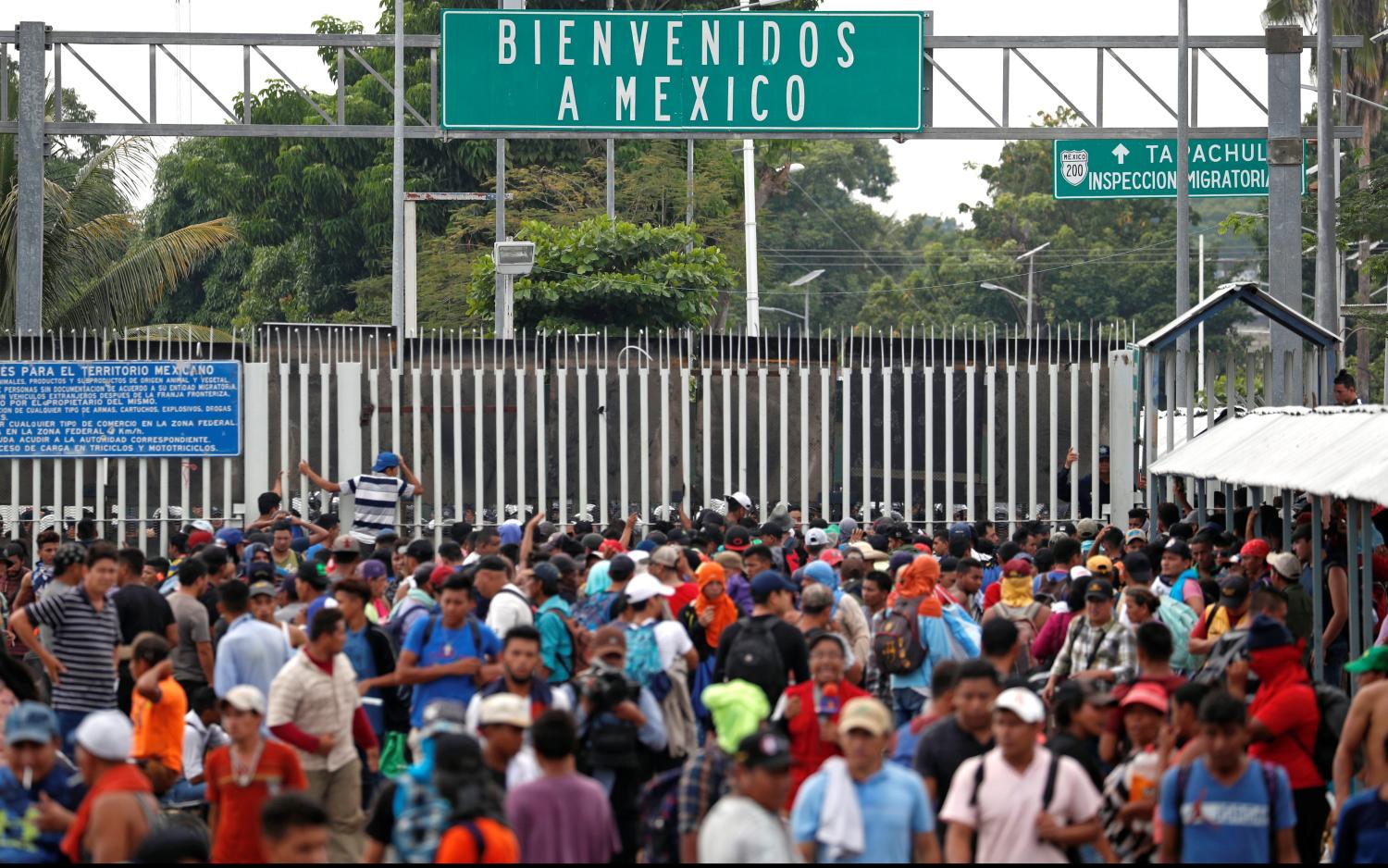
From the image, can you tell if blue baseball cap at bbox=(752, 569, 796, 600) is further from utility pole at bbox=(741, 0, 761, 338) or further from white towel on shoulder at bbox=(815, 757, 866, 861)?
utility pole at bbox=(741, 0, 761, 338)

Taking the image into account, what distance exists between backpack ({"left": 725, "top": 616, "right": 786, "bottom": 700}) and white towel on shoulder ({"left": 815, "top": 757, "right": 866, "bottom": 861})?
2560 millimetres

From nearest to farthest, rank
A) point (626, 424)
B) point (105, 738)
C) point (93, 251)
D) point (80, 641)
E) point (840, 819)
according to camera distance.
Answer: point (840, 819) → point (105, 738) → point (80, 641) → point (626, 424) → point (93, 251)

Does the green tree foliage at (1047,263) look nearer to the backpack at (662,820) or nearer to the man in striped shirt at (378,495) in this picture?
the man in striped shirt at (378,495)

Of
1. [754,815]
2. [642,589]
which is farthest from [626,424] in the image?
[754,815]

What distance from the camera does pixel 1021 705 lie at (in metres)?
6.95

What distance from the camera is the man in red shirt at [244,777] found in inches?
310

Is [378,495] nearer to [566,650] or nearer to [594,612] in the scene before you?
[594,612]

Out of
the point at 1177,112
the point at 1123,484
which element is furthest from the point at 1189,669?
the point at 1177,112

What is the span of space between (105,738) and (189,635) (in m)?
4.03

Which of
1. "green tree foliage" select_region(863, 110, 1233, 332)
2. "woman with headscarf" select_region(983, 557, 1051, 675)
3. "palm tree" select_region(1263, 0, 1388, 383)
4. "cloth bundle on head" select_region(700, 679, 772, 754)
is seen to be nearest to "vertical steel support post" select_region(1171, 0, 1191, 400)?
"woman with headscarf" select_region(983, 557, 1051, 675)

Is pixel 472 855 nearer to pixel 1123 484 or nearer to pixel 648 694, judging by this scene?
pixel 648 694

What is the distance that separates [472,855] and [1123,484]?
13.3m

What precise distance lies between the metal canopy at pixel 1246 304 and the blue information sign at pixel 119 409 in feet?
25.7

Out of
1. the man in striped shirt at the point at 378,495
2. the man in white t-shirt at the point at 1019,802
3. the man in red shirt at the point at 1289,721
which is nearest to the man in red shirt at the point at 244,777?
the man in white t-shirt at the point at 1019,802
